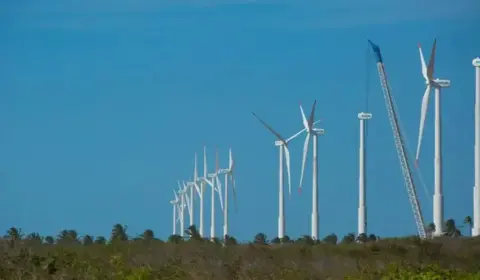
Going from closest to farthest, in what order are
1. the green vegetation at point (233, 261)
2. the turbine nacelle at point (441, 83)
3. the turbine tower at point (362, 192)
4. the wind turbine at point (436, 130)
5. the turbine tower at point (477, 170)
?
the green vegetation at point (233, 261) < the turbine tower at point (477, 170) < the wind turbine at point (436, 130) < the turbine nacelle at point (441, 83) < the turbine tower at point (362, 192)

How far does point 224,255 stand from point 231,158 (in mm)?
77612

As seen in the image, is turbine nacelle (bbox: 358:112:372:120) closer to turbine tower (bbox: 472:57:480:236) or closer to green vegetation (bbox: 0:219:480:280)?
turbine tower (bbox: 472:57:480:236)

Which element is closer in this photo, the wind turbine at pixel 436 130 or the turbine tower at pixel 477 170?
the turbine tower at pixel 477 170

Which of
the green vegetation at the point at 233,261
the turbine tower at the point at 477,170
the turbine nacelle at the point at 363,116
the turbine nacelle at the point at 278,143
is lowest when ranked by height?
the green vegetation at the point at 233,261

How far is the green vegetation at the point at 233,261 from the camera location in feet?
152

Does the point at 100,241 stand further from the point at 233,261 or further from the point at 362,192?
the point at 362,192

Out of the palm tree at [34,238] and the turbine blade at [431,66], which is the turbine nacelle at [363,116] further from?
the palm tree at [34,238]

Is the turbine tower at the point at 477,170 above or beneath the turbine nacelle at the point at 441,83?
beneath

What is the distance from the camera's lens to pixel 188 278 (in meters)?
47.2

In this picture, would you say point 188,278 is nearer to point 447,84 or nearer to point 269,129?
point 447,84

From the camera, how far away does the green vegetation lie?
46281mm

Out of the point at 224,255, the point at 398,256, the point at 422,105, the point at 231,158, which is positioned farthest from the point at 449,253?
the point at 231,158

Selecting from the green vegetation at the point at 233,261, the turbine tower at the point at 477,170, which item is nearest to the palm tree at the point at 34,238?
the green vegetation at the point at 233,261

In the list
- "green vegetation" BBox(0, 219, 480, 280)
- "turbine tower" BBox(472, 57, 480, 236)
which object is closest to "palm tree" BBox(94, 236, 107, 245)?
"green vegetation" BBox(0, 219, 480, 280)
